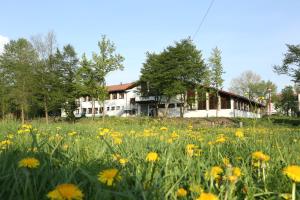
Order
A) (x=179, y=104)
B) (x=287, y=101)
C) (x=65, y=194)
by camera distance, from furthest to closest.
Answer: (x=287, y=101)
(x=179, y=104)
(x=65, y=194)

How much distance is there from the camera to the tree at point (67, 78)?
175 feet

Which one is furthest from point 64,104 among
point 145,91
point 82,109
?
point 82,109

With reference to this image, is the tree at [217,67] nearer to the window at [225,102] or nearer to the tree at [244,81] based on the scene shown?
the window at [225,102]

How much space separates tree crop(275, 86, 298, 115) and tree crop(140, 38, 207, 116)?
4346 cm

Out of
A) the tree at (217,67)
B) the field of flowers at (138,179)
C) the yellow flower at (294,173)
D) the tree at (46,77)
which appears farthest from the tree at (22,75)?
the yellow flower at (294,173)

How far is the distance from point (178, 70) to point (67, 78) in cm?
1670

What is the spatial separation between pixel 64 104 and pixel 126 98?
820 inches

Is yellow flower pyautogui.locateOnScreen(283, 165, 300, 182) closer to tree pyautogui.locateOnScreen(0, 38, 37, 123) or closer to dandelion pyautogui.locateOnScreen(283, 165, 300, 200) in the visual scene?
dandelion pyautogui.locateOnScreen(283, 165, 300, 200)

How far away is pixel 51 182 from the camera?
69.7 inches

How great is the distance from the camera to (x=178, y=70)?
180ft

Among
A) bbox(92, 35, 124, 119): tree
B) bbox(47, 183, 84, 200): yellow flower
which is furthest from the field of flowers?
bbox(92, 35, 124, 119): tree

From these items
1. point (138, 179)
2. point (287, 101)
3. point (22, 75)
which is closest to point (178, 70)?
point (22, 75)

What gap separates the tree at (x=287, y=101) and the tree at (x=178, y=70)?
43463mm

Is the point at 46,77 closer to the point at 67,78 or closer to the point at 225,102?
the point at 67,78
